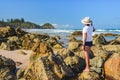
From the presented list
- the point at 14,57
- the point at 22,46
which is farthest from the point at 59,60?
the point at 22,46

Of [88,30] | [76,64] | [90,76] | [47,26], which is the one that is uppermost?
[88,30]

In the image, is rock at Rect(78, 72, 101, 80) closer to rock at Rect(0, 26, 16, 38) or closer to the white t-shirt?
the white t-shirt

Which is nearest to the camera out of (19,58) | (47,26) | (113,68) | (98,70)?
(113,68)

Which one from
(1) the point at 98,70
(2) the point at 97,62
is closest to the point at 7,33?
(2) the point at 97,62

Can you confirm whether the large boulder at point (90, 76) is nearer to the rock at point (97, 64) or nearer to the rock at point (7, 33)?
the rock at point (97, 64)

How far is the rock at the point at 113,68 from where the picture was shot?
1053cm

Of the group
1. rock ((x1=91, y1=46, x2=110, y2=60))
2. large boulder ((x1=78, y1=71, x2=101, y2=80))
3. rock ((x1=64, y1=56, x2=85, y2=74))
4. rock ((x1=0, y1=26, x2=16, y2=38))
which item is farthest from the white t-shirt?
rock ((x1=0, y1=26, x2=16, y2=38))

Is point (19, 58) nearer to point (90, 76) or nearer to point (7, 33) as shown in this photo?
point (90, 76)

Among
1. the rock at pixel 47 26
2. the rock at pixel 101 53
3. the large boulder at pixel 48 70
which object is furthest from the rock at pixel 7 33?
the rock at pixel 47 26

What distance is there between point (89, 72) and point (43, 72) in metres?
1.60

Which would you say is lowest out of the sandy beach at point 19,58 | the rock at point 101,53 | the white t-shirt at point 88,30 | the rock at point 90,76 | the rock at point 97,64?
the sandy beach at point 19,58

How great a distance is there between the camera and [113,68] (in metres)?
10.6

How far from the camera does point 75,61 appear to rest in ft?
38.7

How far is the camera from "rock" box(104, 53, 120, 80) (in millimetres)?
10531
